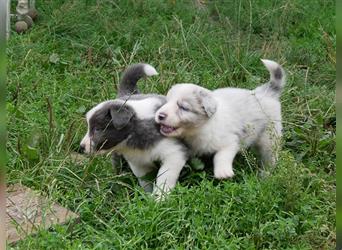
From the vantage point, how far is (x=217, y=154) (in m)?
4.98

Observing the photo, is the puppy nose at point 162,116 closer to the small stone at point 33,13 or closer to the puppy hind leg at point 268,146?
the puppy hind leg at point 268,146

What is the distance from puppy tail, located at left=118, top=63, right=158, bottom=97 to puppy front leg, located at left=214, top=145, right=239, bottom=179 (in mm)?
881

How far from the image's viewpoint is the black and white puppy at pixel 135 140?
4.79 meters

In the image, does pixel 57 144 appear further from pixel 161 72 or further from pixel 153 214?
pixel 161 72

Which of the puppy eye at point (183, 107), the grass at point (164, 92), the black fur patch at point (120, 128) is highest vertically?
the puppy eye at point (183, 107)

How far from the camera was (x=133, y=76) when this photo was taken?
5.44m

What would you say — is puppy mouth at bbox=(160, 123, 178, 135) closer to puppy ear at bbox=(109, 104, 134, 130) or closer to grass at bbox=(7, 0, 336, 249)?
puppy ear at bbox=(109, 104, 134, 130)

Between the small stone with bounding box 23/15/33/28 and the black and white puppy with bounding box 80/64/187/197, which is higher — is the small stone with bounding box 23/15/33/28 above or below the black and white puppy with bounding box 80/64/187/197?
below

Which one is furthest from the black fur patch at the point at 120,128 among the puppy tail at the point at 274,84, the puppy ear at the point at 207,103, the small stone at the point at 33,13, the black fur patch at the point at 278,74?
the small stone at the point at 33,13

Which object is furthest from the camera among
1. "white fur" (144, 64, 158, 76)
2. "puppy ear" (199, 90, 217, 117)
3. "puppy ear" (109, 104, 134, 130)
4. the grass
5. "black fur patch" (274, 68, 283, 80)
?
"black fur patch" (274, 68, 283, 80)

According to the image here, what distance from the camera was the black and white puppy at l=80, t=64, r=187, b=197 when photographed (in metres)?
4.79

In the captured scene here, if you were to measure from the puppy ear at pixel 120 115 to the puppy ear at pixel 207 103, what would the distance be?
523mm

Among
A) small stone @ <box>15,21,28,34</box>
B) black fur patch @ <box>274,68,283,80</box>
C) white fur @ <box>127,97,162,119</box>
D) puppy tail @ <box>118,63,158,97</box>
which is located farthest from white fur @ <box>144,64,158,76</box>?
small stone @ <box>15,21,28,34</box>

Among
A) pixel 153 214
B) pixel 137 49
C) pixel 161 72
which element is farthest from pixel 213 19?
pixel 153 214
